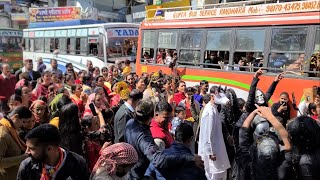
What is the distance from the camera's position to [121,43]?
56.0ft

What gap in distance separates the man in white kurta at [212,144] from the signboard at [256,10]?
466cm

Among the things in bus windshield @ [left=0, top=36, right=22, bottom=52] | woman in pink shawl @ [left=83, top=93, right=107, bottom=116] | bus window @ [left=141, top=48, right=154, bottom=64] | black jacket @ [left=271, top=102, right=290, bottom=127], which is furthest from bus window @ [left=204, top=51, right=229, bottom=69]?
bus windshield @ [left=0, top=36, right=22, bottom=52]

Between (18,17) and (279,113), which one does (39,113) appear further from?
(18,17)

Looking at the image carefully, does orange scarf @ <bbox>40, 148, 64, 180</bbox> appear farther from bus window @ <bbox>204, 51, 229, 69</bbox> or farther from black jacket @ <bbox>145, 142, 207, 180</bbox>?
bus window @ <bbox>204, 51, 229, 69</bbox>

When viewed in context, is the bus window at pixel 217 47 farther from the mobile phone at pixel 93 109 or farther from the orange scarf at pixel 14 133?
the orange scarf at pixel 14 133

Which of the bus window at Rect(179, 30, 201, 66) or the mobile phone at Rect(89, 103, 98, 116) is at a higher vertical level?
the bus window at Rect(179, 30, 201, 66)

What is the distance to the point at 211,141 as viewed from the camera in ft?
15.5

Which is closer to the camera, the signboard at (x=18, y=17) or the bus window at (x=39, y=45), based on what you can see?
the bus window at (x=39, y=45)

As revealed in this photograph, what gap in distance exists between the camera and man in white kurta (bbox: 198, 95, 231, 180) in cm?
473

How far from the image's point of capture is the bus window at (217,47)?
10.0 metres

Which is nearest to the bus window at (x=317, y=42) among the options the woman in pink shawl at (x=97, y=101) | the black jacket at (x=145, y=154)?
the woman in pink shawl at (x=97, y=101)

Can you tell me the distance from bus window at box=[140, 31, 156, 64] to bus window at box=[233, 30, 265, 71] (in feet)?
12.3

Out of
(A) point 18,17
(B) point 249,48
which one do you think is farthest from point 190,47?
(A) point 18,17

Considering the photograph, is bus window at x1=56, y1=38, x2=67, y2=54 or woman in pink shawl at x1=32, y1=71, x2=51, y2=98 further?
bus window at x1=56, y1=38, x2=67, y2=54
